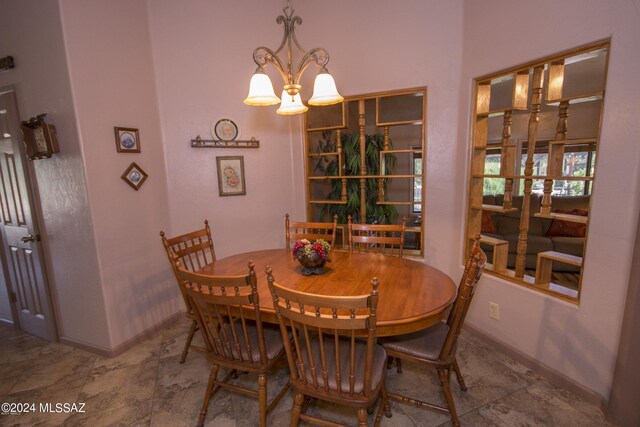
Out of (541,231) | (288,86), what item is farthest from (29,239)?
(541,231)

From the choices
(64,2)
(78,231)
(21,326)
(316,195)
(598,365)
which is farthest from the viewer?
(316,195)

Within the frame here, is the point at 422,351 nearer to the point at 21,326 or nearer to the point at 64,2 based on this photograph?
the point at 64,2

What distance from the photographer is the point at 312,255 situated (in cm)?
189

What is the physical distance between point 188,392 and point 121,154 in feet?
5.99

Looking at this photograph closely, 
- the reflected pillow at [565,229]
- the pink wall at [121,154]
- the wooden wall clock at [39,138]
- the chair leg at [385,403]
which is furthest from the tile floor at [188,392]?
the reflected pillow at [565,229]

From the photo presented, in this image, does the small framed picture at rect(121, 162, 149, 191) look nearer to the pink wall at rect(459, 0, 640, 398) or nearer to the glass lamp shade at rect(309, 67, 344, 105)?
the glass lamp shade at rect(309, 67, 344, 105)

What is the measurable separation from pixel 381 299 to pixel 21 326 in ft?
11.2

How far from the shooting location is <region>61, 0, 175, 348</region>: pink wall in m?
2.14

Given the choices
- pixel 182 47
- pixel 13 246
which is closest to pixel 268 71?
pixel 182 47

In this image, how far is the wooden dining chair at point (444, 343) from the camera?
4.77 feet

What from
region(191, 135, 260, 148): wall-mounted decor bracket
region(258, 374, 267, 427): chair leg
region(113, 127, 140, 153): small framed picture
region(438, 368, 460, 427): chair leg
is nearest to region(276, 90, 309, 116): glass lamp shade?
region(191, 135, 260, 148): wall-mounted decor bracket

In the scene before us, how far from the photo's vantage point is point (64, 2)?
79.3 inches

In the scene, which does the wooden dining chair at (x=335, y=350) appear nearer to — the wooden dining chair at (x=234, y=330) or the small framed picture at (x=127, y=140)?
the wooden dining chair at (x=234, y=330)

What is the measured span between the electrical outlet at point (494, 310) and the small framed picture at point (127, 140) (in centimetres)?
311
